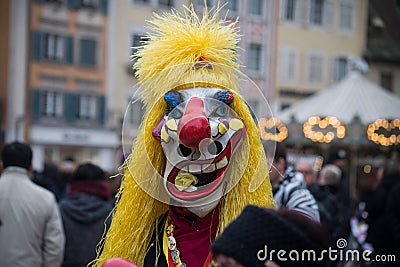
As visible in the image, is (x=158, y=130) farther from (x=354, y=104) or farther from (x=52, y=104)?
(x=52, y=104)

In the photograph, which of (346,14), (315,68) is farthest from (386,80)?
(346,14)

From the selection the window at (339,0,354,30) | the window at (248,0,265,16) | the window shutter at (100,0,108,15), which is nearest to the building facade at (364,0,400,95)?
the window at (339,0,354,30)

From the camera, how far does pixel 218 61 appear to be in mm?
2496

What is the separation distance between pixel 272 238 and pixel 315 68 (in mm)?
22684

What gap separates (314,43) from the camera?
22016mm

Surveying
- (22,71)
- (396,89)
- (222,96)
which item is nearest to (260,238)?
(222,96)

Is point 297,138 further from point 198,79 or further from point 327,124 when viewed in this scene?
point 198,79

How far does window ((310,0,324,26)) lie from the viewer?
18.9 meters

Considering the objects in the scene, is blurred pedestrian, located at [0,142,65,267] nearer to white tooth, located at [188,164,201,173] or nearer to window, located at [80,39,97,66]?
white tooth, located at [188,164,201,173]

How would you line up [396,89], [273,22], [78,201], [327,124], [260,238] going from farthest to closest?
[396,89]
[273,22]
[327,124]
[78,201]
[260,238]

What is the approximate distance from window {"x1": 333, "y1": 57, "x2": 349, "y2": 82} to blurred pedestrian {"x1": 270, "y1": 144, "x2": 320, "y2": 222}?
19782mm

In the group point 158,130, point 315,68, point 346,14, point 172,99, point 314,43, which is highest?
point 346,14

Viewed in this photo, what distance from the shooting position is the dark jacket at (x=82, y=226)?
4672 mm

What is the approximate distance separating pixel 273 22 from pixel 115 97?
646 cm
